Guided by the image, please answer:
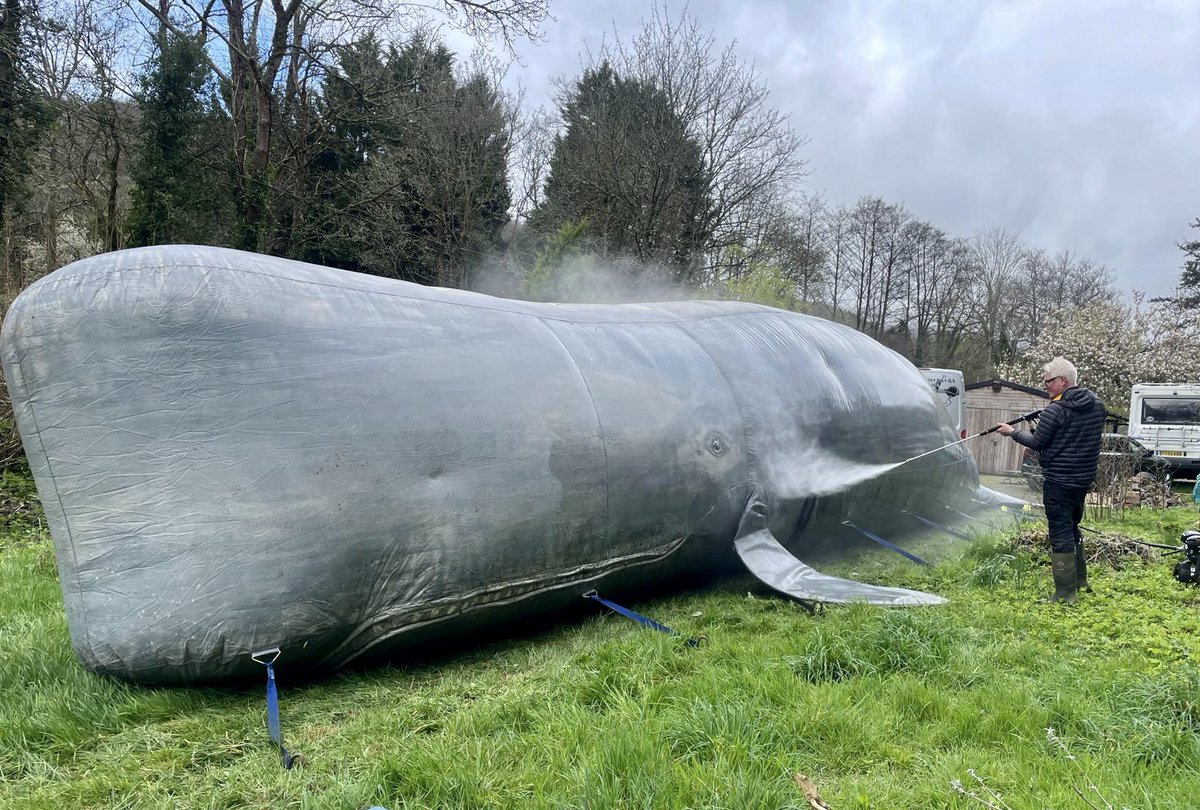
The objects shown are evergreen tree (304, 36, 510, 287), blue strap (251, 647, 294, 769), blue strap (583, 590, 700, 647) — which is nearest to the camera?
blue strap (251, 647, 294, 769)

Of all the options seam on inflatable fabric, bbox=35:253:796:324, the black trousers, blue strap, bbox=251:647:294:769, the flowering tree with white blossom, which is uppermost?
the flowering tree with white blossom

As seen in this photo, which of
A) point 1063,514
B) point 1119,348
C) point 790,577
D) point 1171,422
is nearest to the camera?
point 790,577

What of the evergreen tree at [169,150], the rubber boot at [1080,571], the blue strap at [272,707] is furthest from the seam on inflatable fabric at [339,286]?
the evergreen tree at [169,150]

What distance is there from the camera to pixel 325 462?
3.12m

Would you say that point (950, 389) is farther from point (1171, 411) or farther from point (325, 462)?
point (325, 462)

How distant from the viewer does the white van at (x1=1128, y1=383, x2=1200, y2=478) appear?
15.9 m

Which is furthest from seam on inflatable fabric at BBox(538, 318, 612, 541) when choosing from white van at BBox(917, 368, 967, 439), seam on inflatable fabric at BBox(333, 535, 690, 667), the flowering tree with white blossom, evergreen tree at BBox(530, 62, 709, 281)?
the flowering tree with white blossom

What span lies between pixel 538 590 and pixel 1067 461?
3.68 m

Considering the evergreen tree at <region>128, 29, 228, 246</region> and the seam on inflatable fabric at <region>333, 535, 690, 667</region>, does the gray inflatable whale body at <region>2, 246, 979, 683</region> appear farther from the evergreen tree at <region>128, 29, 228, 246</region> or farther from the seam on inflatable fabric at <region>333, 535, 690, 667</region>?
the evergreen tree at <region>128, 29, 228, 246</region>

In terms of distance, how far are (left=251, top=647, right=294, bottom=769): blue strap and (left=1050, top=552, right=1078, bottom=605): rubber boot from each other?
14.9 feet

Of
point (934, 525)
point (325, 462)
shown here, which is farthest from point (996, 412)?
point (325, 462)

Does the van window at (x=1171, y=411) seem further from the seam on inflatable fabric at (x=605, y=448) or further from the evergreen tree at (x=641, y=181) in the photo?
the seam on inflatable fabric at (x=605, y=448)

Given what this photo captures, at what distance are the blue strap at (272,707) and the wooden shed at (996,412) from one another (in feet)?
60.3

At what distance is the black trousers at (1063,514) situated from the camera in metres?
4.87
